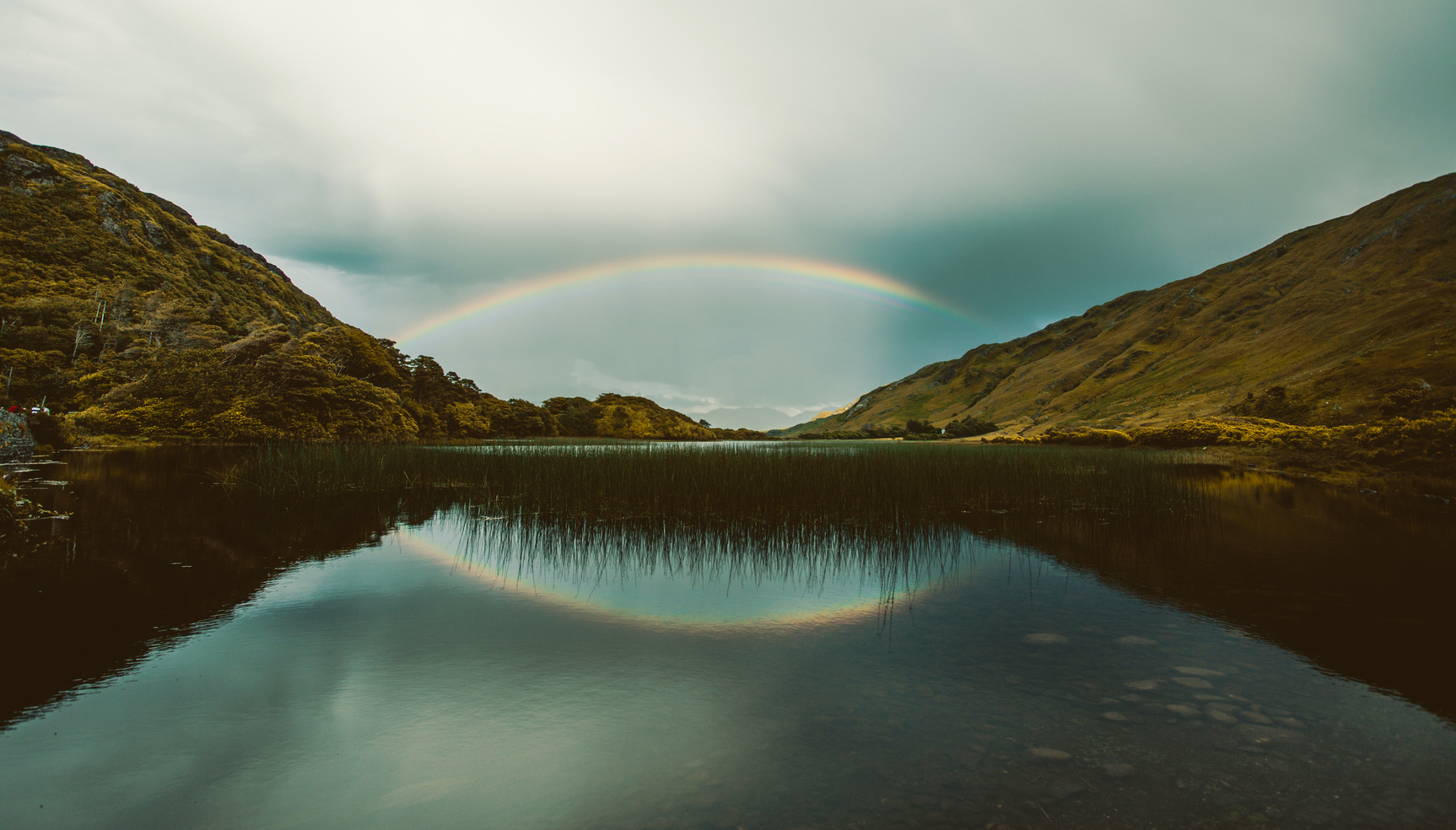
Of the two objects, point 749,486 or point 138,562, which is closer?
point 138,562

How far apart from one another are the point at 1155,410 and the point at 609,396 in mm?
53469

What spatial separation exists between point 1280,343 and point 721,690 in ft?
236

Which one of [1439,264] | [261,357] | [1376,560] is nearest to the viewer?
[1376,560]

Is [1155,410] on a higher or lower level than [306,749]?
higher

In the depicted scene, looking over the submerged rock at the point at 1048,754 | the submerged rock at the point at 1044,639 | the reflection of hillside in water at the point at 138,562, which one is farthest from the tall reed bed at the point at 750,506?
the submerged rock at the point at 1048,754

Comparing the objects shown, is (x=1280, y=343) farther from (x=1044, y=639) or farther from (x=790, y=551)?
(x=1044, y=639)

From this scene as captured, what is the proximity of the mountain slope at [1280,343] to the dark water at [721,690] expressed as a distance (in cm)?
2258

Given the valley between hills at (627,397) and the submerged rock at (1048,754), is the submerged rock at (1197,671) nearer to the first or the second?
the submerged rock at (1048,754)

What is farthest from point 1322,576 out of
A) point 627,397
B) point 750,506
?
point 627,397

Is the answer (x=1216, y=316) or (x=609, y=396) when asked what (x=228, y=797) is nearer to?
(x=609, y=396)

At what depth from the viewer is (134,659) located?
13.8 ft

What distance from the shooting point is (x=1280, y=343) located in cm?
5291

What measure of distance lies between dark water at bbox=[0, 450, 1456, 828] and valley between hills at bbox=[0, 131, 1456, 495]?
1564 cm

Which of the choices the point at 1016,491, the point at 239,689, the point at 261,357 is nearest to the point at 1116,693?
the point at 239,689
